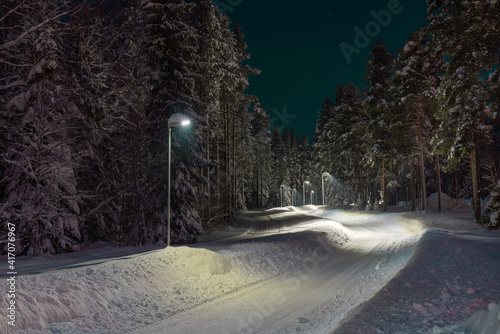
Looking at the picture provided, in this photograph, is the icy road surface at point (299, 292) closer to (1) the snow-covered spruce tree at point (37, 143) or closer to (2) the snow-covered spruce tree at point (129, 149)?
(2) the snow-covered spruce tree at point (129, 149)

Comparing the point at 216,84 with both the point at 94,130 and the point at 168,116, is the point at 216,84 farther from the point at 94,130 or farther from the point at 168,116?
the point at 94,130

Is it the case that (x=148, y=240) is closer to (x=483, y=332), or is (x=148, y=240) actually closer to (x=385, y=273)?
(x=385, y=273)

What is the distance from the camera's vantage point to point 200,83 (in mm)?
22938

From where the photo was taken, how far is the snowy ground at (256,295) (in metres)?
6.02


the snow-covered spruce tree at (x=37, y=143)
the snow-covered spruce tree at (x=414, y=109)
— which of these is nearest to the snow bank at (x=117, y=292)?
the snow-covered spruce tree at (x=37, y=143)

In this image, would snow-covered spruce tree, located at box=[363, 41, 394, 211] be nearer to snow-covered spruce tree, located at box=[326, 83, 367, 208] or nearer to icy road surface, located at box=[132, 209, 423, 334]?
snow-covered spruce tree, located at box=[326, 83, 367, 208]

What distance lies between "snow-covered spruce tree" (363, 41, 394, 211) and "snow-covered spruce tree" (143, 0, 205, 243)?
22.4 m

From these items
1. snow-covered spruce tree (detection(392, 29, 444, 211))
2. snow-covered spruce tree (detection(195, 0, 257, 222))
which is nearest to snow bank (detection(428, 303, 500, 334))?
snow-covered spruce tree (detection(195, 0, 257, 222))

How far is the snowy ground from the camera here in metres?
6.02

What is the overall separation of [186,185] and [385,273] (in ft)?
37.6

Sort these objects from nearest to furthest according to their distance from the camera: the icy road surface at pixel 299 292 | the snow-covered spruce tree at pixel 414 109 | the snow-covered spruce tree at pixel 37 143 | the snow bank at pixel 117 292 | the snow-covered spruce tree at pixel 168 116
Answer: the snow bank at pixel 117 292 → the icy road surface at pixel 299 292 → the snow-covered spruce tree at pixel 37 143 → the snow-covered spruce tree at pixel 168 116 → the snow-covered spruce tree at pixel 414 109

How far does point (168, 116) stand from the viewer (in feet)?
59.3

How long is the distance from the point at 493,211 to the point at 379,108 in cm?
2617

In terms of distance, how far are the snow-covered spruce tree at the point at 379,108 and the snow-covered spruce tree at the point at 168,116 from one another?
2245 centimetres
